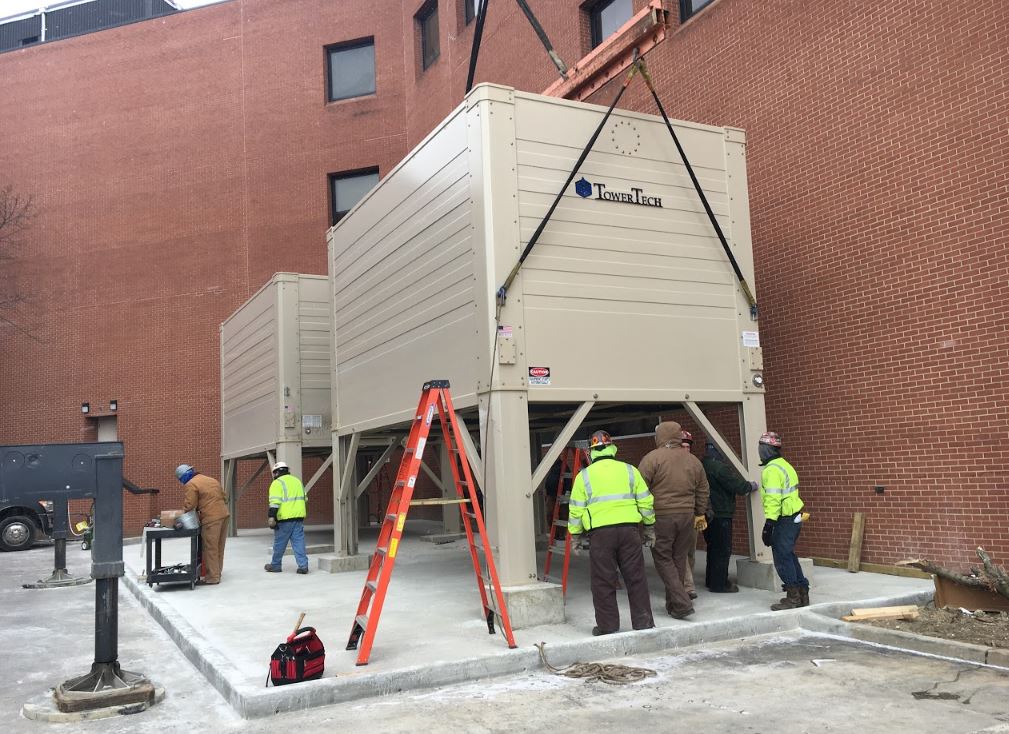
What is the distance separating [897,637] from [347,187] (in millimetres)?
21004

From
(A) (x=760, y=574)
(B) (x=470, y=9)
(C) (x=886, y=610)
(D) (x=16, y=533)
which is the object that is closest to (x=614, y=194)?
(A) (x=760, y=574)

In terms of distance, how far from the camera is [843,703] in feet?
16.5

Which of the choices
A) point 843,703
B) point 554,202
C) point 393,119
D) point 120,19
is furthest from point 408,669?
point 120,19

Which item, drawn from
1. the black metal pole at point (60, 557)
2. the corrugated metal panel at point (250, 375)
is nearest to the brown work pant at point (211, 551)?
the black metal pole at point (60, 557)

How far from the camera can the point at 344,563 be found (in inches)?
457

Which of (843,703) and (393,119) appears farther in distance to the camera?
(393,119)

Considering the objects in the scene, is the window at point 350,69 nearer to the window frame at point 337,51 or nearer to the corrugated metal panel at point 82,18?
the window frame at point 337,51

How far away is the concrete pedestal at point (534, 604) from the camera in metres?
6.95

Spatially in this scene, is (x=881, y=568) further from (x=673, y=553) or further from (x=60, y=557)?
(x=60, y=557)

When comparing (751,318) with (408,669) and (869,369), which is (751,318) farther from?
(408,669)

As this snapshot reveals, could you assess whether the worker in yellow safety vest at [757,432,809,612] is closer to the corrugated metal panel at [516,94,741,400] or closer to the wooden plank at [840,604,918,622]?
the wooden plank at [840,604,918,622]

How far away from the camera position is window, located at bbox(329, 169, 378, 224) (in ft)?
80.1

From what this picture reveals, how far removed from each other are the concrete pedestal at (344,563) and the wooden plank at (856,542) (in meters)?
6.31

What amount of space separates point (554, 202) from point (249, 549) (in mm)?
10829
